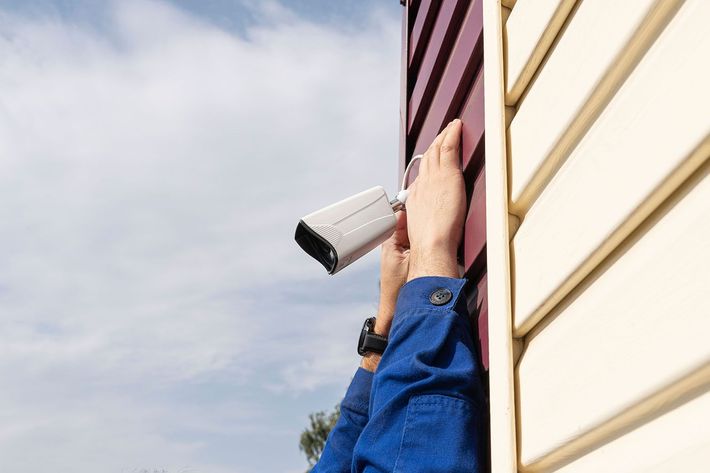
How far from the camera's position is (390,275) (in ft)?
6.42

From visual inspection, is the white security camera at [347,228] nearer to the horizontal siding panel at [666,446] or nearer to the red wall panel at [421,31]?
the red wall panel at [421,31]

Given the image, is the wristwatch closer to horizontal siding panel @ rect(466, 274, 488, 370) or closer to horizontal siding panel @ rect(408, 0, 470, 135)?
horizontal siding panel @ rect(466, 274, 488, 370)

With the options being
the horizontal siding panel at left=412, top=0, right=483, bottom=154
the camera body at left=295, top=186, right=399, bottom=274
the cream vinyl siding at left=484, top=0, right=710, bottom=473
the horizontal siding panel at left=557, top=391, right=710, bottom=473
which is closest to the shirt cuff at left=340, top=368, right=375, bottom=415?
the camera body at left=295, top=186, right=399, bottom=274

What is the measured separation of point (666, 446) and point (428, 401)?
1.89ft

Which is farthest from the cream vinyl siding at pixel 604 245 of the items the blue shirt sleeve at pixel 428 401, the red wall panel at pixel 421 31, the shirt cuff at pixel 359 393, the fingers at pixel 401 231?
the red wall panel at pixel 421 31

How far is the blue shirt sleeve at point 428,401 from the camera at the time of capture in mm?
1219

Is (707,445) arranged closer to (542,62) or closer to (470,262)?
(542,62)

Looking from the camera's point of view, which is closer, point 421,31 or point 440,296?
point 440,296

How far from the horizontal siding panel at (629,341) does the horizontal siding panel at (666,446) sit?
0.06 ft

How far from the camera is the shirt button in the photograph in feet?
4.68

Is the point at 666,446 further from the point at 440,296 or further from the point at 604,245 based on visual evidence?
the point at 440,296

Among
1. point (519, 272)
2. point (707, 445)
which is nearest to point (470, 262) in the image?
point (519, 272)

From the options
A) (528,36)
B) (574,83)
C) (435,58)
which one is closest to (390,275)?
(435,58)

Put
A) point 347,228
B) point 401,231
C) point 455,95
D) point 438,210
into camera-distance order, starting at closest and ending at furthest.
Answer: point 438,210, point 347,228, point 455,95, point 401,231
